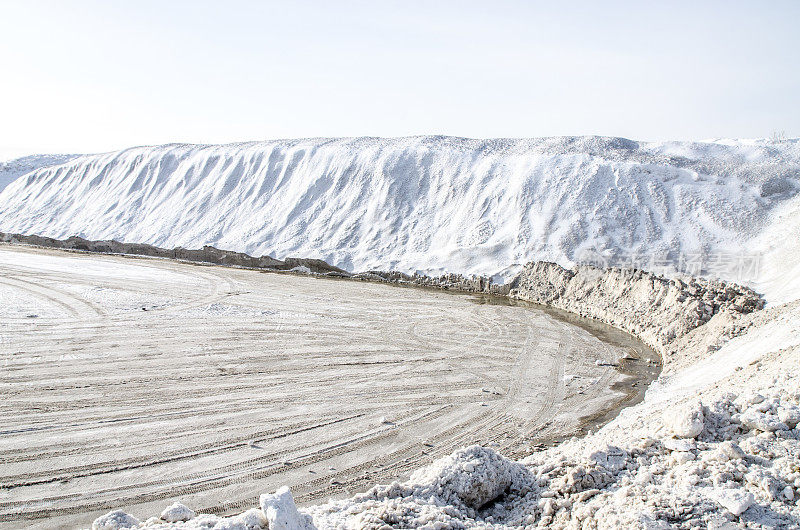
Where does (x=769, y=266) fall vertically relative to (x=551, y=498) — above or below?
above

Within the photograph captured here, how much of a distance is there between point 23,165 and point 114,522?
47.2 metres

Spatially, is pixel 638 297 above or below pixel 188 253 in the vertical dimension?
above

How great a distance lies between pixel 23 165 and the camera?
4125 centimetres

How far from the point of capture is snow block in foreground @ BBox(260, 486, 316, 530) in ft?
10.3

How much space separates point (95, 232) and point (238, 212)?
26.2 feet

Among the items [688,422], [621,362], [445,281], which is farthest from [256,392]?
[445,281]

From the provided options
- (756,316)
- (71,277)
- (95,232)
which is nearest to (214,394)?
(756,316)

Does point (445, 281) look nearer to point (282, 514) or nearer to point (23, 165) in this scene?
point (282, 514)

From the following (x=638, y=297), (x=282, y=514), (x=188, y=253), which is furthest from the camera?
(x=188, y=253)

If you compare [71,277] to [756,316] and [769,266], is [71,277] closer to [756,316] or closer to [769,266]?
[756,316]

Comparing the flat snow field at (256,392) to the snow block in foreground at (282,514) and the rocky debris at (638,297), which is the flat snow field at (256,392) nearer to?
the rocky debris at (638,297)

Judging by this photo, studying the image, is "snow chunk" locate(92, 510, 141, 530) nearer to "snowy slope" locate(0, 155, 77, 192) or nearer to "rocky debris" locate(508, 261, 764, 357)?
"rocky debris" locate(508, 261, 764, 357)

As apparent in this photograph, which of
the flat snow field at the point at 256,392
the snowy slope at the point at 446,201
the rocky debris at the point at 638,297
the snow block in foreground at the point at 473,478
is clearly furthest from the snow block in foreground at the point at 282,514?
the snowy slope at the point at 446,201

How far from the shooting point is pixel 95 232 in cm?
2686
